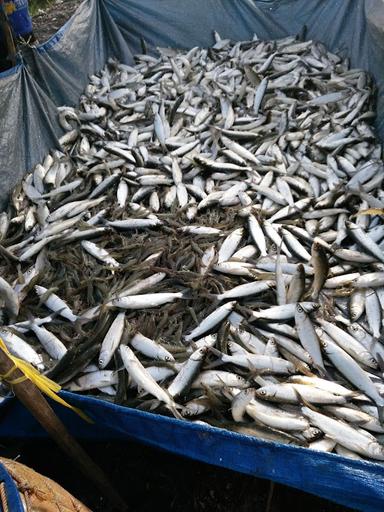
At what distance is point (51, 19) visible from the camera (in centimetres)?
916

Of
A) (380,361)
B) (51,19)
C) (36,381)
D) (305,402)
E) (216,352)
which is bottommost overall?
(380,361)

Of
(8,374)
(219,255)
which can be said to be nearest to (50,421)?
(8,374)

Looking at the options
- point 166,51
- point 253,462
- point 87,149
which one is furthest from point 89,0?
point 253,462

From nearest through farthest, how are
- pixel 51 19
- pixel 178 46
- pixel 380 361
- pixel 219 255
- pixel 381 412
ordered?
pixel 381 412, pixel 380 361, pixel 219 255, pixel 178 46, pixel 51 19

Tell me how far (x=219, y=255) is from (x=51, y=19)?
794 cm

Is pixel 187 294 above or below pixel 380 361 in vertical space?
above

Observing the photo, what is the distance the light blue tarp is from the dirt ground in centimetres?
248

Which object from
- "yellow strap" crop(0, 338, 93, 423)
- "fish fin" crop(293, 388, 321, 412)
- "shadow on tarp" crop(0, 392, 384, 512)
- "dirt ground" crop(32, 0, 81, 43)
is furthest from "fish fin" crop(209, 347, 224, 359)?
"dirt ground" crop(32, 0, 81, 43)

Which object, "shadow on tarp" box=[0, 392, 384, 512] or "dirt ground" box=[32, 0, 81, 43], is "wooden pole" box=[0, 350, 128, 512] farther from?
"dirt ground" box=[32, 0, 81, 43]

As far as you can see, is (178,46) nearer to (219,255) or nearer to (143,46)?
(143,46)

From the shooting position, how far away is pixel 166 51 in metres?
6.80

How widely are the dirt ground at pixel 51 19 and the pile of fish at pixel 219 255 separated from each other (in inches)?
141

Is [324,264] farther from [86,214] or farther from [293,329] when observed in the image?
[86,214]

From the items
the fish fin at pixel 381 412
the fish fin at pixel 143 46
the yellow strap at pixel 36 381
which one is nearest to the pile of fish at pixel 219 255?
the fish fin at pixel 381 412
